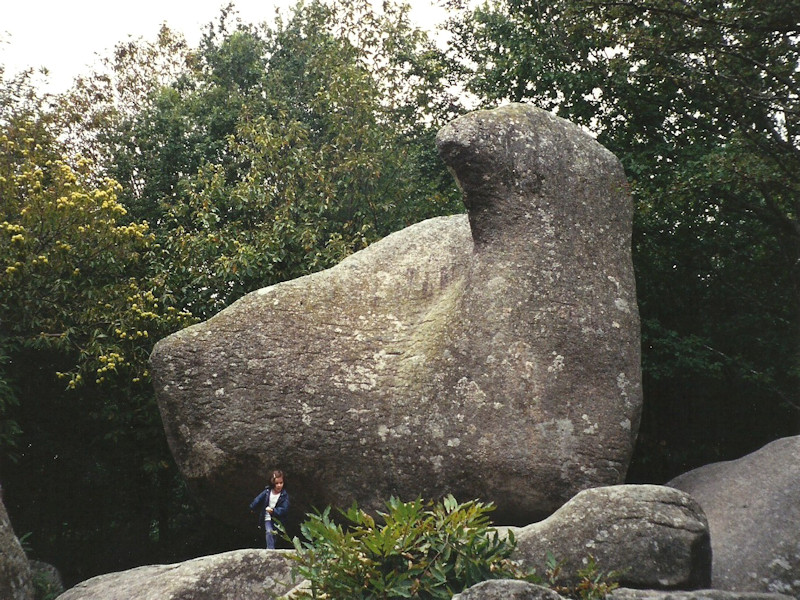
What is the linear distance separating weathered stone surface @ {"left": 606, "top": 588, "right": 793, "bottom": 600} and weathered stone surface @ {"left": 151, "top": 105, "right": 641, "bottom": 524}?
227cm

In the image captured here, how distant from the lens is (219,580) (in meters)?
6.91

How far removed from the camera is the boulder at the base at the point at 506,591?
15.5ft

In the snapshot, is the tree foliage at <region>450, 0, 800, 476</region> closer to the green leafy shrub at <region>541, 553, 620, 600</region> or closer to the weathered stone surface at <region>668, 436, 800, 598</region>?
the weathered stone surface at <region>668, 436, 800, 598</region>

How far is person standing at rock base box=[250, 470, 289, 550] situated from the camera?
8297 millimetres

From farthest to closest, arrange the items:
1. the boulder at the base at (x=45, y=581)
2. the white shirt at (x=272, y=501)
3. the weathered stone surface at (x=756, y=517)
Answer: the boulder at the base at (x=45, y=581) < the white shirt at (x=272, y=501) < the weathered stone surface at (x=756, y=517)

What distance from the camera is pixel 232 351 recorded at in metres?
8.83

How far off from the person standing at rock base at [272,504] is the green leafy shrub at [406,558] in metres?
2.50

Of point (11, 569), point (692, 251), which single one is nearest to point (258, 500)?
point (11, 569)

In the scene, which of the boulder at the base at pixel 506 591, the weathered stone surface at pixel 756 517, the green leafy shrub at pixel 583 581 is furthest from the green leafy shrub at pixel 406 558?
the weathered stone surface at pixel 756 517

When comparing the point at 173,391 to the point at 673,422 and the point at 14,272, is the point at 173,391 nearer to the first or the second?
the point at 14,272

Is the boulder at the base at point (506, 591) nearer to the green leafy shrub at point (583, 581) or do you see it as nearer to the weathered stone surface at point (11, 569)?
the green leafy shrub at point (583, 581)

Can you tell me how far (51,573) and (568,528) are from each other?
250 inches

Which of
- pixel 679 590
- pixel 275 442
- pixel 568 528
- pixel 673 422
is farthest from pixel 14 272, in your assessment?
pixel 673 422

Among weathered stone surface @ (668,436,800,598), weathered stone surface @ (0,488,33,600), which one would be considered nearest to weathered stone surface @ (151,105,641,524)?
weathered stone surface @ (668,436,800,598)
